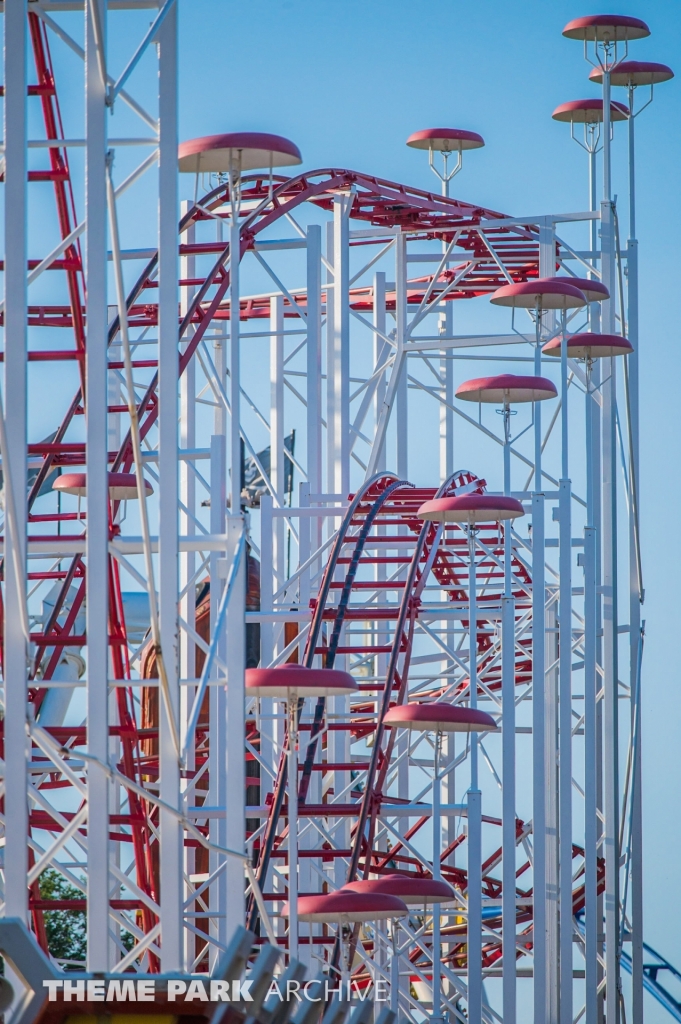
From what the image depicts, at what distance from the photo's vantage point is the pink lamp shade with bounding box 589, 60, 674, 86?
20.5 m

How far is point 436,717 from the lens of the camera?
13.2 metres

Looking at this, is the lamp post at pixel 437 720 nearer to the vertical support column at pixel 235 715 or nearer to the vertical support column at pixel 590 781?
the vertical support column at pixel 590 781

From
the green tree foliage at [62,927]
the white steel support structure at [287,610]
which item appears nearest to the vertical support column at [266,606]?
the white steel support structure at [287,610]

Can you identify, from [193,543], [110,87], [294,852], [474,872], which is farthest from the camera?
[474,872]

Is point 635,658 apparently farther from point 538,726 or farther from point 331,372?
point 331,372

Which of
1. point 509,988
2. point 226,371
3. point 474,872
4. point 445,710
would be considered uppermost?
point 226,371

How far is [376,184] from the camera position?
1944 cm

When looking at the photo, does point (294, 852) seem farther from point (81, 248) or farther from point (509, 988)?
point (81, 248)

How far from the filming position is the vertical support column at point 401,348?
20.1 meters

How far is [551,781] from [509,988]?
2.97m

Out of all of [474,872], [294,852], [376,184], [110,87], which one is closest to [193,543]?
[110,87]

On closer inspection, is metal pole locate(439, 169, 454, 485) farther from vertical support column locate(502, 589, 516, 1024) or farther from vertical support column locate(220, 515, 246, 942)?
vertical support column locate(220, 515, 246, 942)

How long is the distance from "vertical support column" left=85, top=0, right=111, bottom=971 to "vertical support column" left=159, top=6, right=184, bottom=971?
0.33 m

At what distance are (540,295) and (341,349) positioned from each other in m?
3.56
